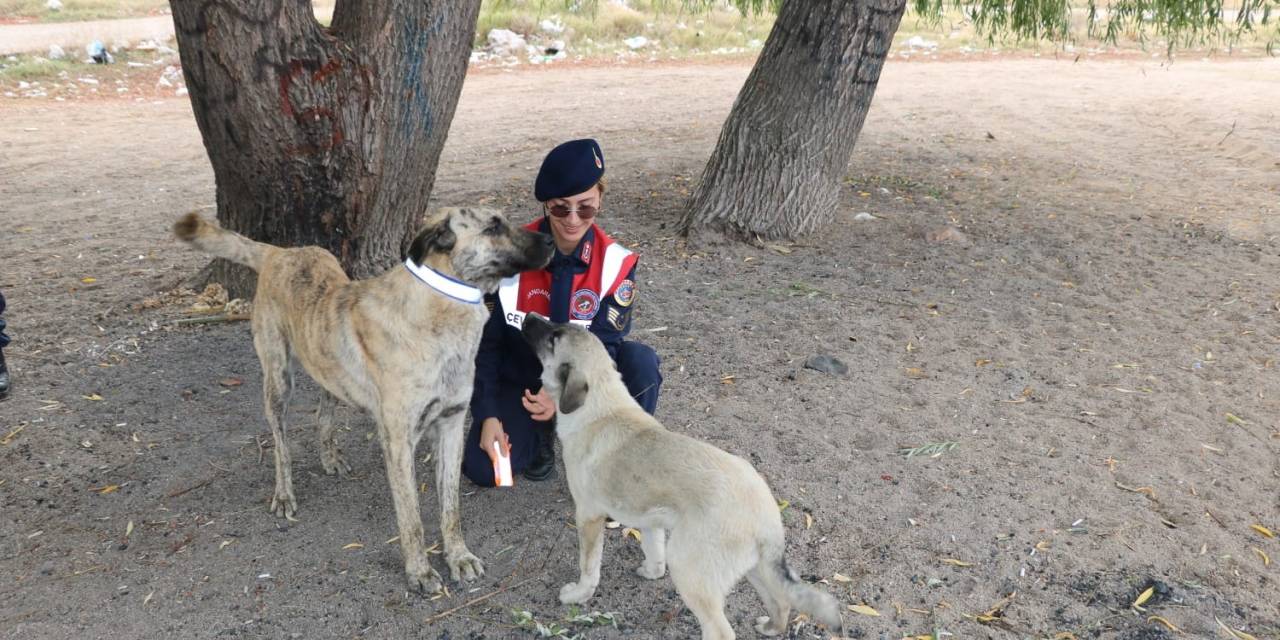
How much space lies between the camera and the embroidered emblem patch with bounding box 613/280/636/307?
4.30 m

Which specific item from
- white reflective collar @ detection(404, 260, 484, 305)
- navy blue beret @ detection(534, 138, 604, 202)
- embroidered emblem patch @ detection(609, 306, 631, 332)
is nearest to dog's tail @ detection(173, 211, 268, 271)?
white reflective collar @ detection(404, 260, 484, 305)

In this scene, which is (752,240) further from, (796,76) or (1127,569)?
(1127,569)

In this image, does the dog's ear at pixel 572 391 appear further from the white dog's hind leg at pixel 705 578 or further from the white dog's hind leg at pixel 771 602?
the white dog's hind leg at pixel 771 602

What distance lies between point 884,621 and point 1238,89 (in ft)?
53.6

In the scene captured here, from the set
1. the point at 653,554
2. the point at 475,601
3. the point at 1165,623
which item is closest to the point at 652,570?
the point at 653,554

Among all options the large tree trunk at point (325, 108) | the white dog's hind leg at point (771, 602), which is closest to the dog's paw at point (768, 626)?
the white dog's hind leg at point (771, 602)

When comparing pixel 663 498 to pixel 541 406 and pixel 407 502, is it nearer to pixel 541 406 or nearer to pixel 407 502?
pixel 541 406

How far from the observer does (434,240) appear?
3600 mm

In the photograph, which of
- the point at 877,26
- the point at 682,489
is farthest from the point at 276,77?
the point at 877,26

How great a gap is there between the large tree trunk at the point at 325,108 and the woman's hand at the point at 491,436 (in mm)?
2254

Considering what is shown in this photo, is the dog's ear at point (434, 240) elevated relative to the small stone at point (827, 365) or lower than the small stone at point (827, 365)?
elevated

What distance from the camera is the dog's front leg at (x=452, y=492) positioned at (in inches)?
151

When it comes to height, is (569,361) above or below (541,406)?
above

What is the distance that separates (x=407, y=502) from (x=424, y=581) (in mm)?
325
